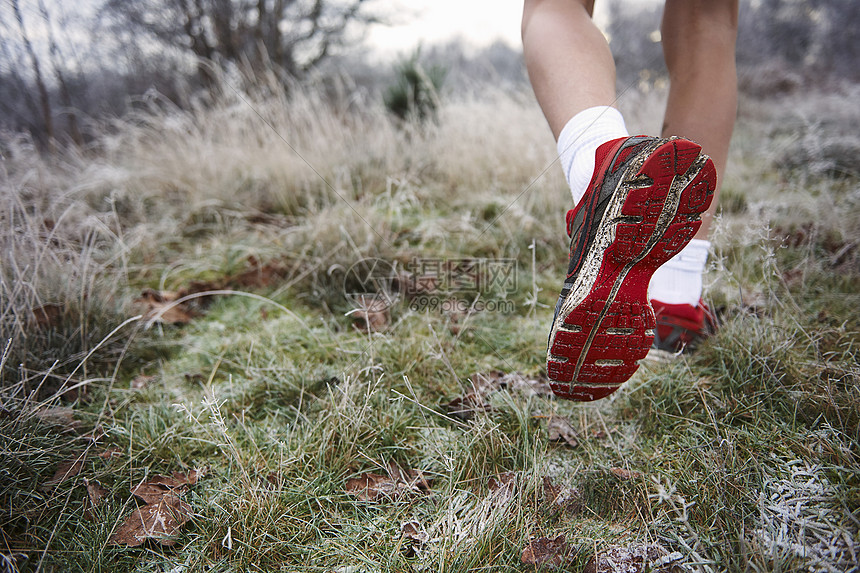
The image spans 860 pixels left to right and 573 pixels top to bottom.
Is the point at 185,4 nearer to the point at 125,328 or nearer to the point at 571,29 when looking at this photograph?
the point at 125,328

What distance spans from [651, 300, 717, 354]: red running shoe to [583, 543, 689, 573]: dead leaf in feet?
2.26

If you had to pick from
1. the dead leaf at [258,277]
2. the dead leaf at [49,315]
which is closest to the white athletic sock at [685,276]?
the dead leaf at [258,277]

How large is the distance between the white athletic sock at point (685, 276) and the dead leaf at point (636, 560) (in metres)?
0.77

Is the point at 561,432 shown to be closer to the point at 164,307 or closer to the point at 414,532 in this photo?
the point at 414,532

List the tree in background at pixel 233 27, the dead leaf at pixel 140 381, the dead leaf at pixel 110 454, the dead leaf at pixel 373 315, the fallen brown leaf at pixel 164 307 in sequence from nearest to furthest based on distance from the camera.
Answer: the dead leaf at pixel 110 454, the dead leaf at pixel 140 381, the dead leaf at pixel 373 315, the fallen brown leaf at pixel 164 307, the tree in background at pixel 233 27

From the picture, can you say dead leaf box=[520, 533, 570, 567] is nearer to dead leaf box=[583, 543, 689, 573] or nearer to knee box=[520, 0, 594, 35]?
dead leaf box=[583, 543, 689, 573]

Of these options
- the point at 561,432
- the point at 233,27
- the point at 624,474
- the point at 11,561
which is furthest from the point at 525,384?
the point at 233,27

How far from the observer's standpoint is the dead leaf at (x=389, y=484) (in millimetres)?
955

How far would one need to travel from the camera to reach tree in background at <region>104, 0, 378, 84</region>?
473 cm

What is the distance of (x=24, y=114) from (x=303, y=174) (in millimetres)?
3095

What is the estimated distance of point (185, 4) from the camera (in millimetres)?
4805

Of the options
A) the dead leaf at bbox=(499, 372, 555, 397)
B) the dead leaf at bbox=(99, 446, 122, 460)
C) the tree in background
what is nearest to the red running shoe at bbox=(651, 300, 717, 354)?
the dead leaf at bbox=(499, 372, 555, 397)

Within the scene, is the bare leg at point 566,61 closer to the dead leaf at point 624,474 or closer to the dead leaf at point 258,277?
the dead leaf at point 624,474

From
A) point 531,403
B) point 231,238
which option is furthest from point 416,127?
point 531,403
